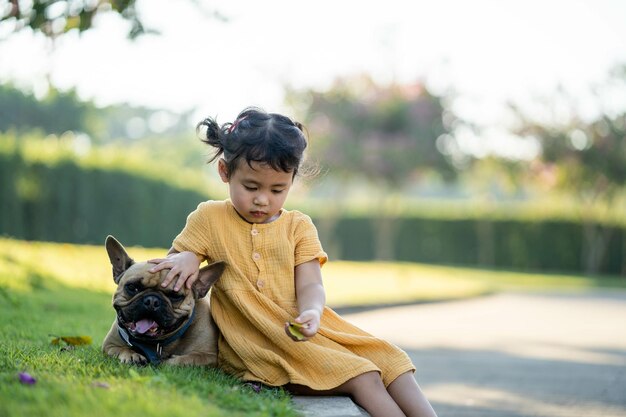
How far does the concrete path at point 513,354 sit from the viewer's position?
24.1 feet

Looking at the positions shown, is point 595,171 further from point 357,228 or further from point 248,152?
point 248,152

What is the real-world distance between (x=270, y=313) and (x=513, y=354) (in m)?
7.14

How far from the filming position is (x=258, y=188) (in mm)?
4465

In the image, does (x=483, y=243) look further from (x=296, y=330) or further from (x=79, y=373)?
(x=79, y=373)

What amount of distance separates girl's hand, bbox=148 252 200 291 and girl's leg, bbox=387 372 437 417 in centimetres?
121

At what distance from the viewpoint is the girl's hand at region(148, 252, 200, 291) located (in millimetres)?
4383

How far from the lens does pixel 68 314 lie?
28.3 ft

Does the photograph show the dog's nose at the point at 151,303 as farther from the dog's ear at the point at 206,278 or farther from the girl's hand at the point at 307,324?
the girl's hand at the point at 307,324

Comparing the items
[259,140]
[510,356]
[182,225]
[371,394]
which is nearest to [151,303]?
[259,140]

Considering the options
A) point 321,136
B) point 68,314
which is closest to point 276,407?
point 68,314

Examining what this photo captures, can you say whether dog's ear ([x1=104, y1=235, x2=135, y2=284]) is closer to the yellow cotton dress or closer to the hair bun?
the yellow cotton dress

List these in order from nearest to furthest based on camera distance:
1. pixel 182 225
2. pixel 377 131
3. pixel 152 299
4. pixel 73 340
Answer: pixel 152 299
pixel 73 340
pixel 182 225
pixel 377 131

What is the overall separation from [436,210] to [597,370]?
32.0 meters

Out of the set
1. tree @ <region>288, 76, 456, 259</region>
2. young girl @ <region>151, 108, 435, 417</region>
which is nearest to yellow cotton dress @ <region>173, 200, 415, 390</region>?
young girl @ <region>151, 108, 435, 417</region>
